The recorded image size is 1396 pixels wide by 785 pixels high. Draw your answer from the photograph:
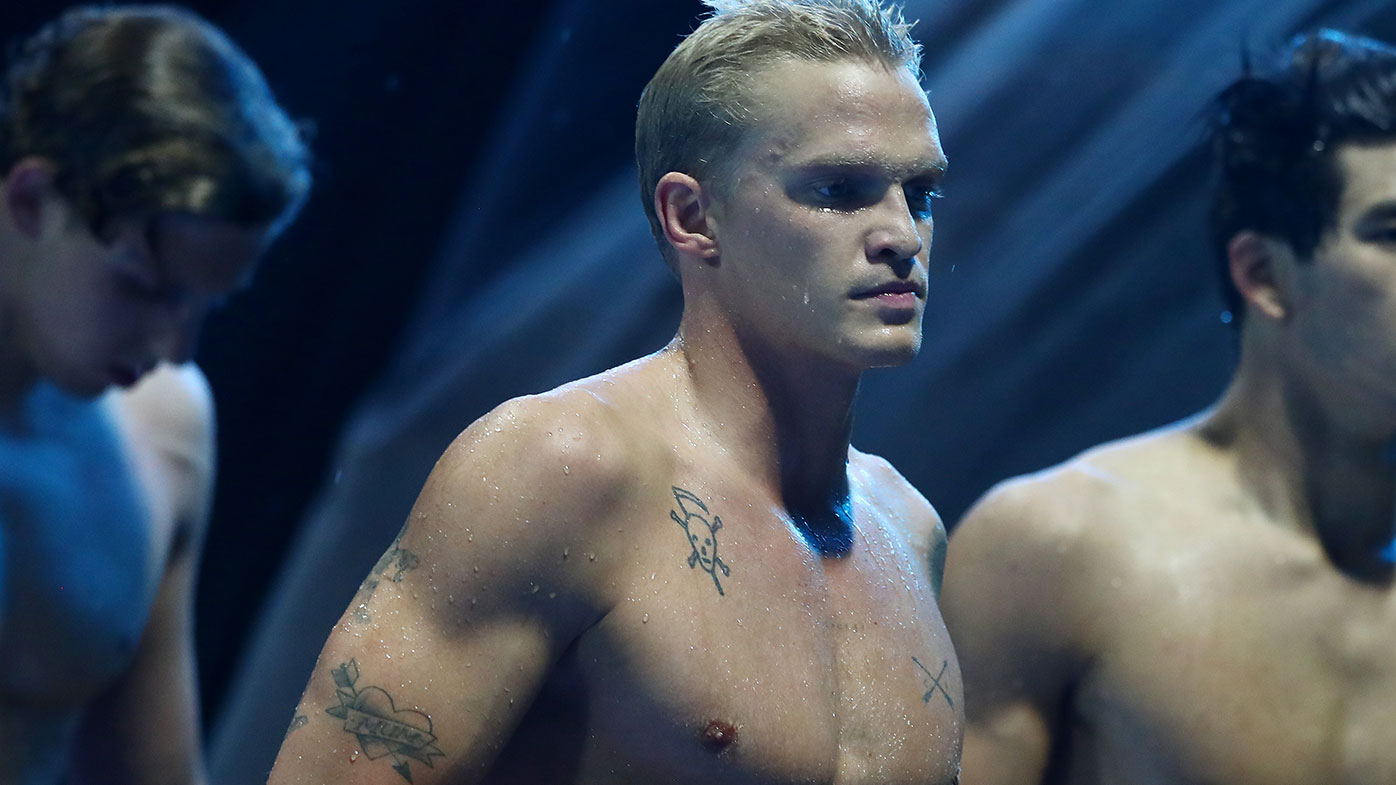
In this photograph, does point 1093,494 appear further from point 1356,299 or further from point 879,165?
point 879,165

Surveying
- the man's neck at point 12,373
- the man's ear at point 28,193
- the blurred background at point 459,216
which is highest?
the man's ear at point 28,193

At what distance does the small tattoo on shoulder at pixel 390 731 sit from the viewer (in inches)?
45.6

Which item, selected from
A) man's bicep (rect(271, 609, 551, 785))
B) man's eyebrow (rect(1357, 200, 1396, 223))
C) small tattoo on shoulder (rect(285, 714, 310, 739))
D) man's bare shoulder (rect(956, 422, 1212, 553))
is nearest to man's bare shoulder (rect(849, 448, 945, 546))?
A: man's bare shoulder (rect(956, 422, 1212, 553))

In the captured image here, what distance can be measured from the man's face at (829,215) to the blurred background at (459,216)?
4.10 ft

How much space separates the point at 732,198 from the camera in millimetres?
1380

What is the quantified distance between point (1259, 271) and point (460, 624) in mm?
1367

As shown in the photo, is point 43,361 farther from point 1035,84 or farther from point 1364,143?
point 1035,84

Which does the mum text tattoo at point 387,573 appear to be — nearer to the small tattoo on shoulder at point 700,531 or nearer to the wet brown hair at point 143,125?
the small tattoo on shoulder at point 700,531

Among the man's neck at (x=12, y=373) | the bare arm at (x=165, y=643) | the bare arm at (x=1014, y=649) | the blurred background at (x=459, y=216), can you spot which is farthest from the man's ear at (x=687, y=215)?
the blurred background at (x=459, y=216)

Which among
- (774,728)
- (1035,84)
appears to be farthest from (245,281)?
(1035,84)

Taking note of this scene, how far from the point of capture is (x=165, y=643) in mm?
2156

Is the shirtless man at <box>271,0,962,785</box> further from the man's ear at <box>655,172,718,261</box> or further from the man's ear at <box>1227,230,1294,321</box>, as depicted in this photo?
the man's ear at <box>1227,230,1294,321</box>

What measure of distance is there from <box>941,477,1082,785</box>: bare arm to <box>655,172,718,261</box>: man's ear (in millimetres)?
700

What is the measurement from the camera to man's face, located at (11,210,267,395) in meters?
1.84
